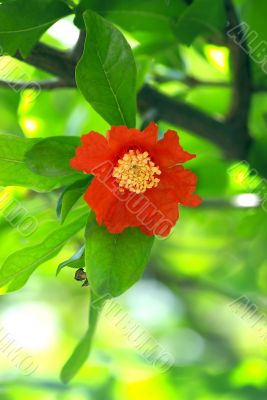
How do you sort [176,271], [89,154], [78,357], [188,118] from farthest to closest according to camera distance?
[176,271] → [188,118] → [78,357] → [89,154]

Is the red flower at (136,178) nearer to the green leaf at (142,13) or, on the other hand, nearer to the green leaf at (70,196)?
the green leaf at (70,196)

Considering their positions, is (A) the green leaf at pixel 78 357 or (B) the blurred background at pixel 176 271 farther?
(B) the blurred background at pixel 176 271

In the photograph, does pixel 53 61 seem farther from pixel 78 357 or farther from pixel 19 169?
pixel 78 357

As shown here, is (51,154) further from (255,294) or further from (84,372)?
(255,294)

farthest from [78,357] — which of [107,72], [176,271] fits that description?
[176,271]

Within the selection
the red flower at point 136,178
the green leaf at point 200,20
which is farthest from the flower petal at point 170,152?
the green leaf at point 200,20

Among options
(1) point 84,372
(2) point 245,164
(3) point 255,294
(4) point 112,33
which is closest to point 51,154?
(4) point 112,33
